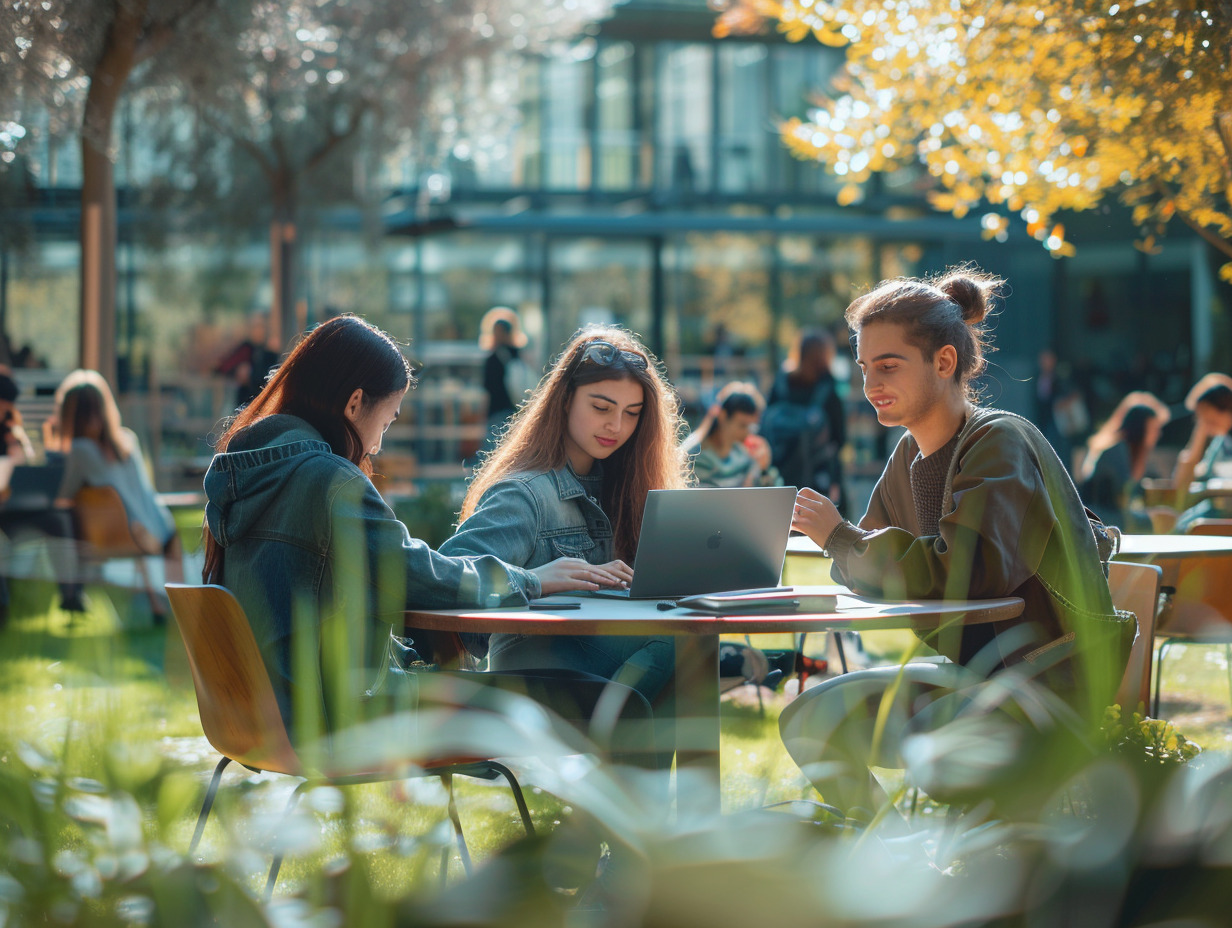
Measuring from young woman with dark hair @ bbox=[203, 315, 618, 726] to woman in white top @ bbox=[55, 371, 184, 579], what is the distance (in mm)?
3804

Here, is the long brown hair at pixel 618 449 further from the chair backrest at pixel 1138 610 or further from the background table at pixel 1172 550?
the background table at pixel 1172 550

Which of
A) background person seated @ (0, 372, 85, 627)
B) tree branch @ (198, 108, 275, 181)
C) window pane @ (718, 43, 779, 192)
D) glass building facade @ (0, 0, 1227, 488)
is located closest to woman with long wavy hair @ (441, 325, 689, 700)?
background person seated @ (0, 372, 85, 627)

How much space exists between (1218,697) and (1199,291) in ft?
48.4

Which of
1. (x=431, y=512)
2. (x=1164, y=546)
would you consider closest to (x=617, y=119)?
(x=431, y=512)

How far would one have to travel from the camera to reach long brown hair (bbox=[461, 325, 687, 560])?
10.6ft

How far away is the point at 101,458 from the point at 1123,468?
5.19 m

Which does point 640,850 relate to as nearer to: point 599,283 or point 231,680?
point 231,680

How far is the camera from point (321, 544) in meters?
2.45

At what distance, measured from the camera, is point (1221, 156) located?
482cm

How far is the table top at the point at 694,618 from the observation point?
2289mm

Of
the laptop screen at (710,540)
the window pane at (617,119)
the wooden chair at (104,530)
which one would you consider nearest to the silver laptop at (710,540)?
the laptop screen at (710,540)

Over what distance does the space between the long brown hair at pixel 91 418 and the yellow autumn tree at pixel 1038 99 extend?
349 cm

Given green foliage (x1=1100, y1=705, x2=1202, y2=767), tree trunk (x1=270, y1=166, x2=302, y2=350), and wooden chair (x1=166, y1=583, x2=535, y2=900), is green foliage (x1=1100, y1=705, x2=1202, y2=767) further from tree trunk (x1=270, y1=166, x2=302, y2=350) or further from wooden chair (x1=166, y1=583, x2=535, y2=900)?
tree trunk (x1=270, y1=166, x2=302, y2=350)

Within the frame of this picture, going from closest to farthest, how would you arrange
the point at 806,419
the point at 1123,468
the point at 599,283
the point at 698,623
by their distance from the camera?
1. the point at 698,623
2. the point at 1123,468
3. the point at 806,419
4. the point at 599,283
